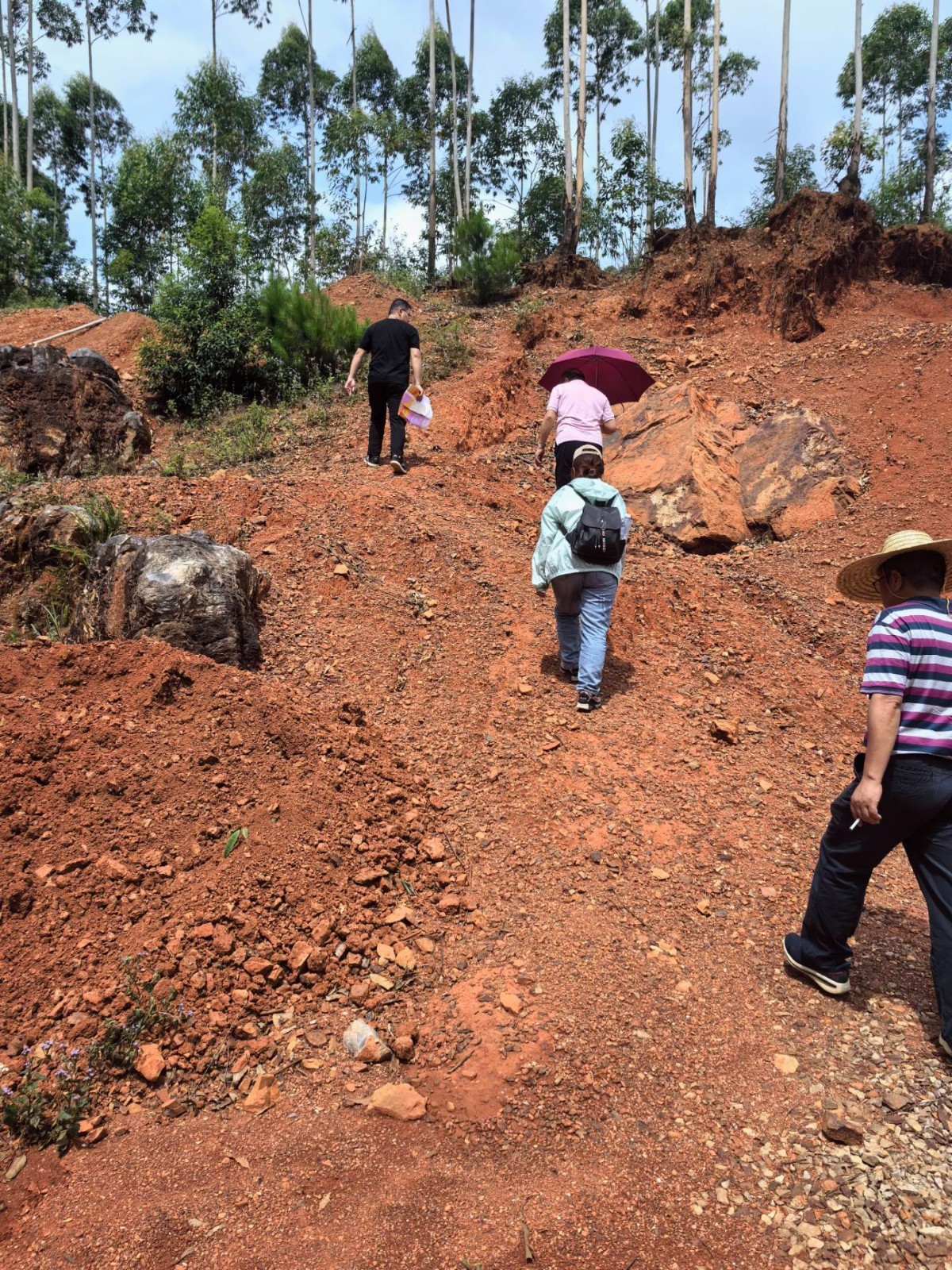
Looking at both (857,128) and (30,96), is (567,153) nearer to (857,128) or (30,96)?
(857,128)

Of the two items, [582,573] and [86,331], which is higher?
[86,331]

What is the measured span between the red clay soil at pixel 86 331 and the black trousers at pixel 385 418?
6564 millimetres

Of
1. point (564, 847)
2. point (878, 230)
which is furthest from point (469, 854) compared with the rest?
point (878, 230)

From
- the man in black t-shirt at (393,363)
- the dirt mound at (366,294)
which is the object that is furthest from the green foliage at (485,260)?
the man in black t-shirt at (393,363)

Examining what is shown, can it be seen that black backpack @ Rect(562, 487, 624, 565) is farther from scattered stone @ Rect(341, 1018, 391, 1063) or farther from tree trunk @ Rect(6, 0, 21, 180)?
tree trunk @ Rect(6, 0, 21, 180)

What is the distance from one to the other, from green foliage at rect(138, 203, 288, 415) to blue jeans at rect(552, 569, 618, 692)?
814 centimetres

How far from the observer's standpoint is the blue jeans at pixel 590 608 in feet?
14.4

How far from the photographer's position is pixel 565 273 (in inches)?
640

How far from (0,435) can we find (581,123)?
14.0m

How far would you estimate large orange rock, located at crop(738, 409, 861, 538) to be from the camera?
26.7 ft

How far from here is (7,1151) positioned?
2.16 metres

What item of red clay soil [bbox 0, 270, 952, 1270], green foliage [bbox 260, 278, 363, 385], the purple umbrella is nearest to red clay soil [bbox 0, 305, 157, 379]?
green foliage [bbox 260, 278, 363, 385]

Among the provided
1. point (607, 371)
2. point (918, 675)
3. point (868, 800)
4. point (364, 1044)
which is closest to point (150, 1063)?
point (364, 1044)

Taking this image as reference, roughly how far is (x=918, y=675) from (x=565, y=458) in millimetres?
3728
